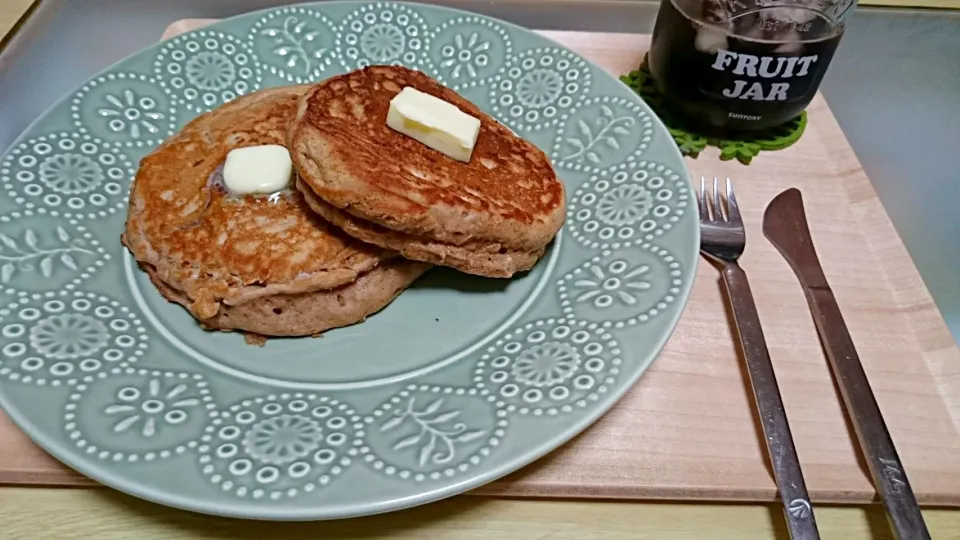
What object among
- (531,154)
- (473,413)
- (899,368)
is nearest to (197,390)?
(473,413)

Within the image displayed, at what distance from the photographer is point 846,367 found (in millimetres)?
1190

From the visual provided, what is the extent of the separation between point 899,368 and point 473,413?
31.6 inches

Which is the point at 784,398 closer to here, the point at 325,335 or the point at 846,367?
the point at 846,367

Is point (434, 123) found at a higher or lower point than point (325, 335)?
higher

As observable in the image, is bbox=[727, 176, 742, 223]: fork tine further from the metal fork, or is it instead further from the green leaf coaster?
the green leaf coaster

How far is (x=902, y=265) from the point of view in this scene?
142cm

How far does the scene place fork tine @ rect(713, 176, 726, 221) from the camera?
1.45 metres

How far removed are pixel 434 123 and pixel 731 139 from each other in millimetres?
867

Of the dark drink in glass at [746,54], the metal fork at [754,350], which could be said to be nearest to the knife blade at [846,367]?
the metal fork at [754,350]

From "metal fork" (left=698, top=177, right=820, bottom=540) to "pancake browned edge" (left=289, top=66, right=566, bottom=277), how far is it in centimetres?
36

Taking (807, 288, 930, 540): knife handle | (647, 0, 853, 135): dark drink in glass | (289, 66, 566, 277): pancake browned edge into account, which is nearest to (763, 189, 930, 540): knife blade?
(807, 288, 930, 540): knife handle

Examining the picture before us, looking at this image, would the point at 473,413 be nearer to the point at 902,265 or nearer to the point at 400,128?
the point at 400,128

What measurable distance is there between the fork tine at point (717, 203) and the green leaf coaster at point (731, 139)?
134mm

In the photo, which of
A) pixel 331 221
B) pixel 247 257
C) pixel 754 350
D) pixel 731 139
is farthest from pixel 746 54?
pixel 247 257
